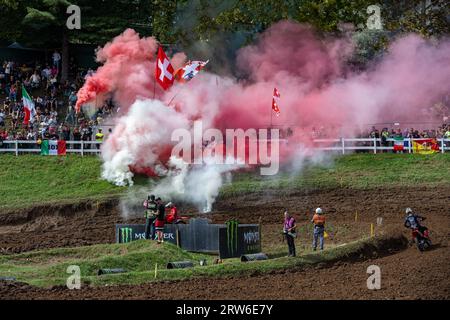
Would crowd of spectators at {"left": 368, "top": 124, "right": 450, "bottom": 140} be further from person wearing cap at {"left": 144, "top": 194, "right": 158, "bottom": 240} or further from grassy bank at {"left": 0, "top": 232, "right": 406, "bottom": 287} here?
person wearing cap at {"left": 144, "top": 194, "right": 158, "bottom": 240}

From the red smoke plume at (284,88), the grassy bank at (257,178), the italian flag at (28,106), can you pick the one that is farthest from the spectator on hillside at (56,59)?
the grassy bank at (257,178)

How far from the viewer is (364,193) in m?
36.1

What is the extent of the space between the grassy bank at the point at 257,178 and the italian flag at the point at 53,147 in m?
0.74

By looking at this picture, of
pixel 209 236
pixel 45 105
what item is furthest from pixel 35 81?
pixel 209 236

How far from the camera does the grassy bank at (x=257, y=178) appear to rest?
37.2 m

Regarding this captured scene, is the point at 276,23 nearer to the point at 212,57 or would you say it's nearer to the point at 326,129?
the point at 212,57

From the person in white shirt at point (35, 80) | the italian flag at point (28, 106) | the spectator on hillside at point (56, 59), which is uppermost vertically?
the spectator on hillside at point (56, 59)

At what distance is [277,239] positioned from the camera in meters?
30.8

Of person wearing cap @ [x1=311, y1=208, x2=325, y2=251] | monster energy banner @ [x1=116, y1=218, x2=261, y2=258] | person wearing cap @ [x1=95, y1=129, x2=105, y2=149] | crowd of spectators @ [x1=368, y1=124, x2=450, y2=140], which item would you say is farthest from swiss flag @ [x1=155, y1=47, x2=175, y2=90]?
person wearing cap @ [x1=311, y1=208, x2=325, y2=251]

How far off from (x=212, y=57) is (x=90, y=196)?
13398mm

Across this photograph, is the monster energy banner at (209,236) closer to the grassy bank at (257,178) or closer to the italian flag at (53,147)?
the grassy bank at (257,178)

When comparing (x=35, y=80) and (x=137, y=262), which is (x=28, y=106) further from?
(x=137, y=262)

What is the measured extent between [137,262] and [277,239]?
288 inches

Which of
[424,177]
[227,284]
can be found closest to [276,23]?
[424,177]
